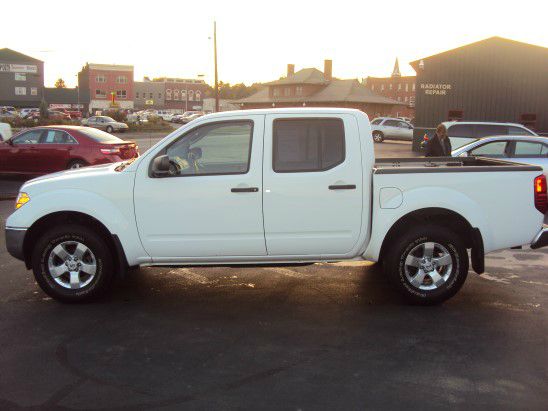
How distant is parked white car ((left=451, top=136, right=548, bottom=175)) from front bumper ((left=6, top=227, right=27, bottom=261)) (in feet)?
32.7

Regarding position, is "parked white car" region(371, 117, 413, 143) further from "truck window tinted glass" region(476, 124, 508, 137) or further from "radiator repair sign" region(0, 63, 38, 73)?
"radiator repair sign" region(0, 63, 38, 73)

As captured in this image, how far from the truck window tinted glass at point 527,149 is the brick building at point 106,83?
319ft

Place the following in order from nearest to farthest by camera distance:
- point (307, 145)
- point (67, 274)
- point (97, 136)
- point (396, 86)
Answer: point (307, 145), point (67, 274), point (97, 136), point (396, 86)

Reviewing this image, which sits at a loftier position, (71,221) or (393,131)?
(393,131)

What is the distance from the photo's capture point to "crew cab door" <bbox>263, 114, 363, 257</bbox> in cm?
555

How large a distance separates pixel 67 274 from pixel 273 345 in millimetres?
2387

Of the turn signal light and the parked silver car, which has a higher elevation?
the parked silver car

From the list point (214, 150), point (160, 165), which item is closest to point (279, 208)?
point (214, 150)

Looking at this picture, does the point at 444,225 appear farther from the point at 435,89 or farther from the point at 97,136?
the point at 435,89

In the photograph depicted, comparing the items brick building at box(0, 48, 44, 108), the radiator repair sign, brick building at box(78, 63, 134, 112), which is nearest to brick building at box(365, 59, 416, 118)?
brick building at box(78, 63, 134, 112)

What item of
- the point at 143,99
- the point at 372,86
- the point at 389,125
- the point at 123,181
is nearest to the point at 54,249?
the point at 123,181

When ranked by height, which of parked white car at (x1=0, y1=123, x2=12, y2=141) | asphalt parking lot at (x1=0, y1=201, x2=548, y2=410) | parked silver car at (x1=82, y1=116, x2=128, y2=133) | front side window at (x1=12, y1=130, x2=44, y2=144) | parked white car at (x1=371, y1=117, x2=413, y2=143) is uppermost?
parked silver car at (x1=82, y1=116, x2=128, y2=133)

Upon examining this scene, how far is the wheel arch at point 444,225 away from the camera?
5.64 metres

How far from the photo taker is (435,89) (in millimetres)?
30922
